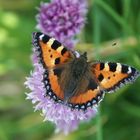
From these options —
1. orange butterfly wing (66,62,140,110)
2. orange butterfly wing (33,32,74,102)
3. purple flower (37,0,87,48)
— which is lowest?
orange butterfly wing (66,62,140,110)

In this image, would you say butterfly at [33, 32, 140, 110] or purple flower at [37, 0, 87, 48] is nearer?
butterfly at [33, 32, 140, 110]

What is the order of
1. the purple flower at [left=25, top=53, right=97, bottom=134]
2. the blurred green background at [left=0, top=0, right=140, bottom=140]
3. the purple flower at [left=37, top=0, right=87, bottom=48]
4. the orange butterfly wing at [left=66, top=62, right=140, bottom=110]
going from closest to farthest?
1. the orange butterfly wing at [left=66, top=62, right=140, bottom=110]
2. the purple flower at [left=25, top=53, right=97, bottom=134]
3. the purple flower at [left=37, top=0, right=87, bottom=48]
4. the blurred green background at [left=0, top=0, right=140, bottom=140]

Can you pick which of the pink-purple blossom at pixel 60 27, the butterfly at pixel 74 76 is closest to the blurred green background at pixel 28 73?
the pink-purple blossom at pixel 60 27

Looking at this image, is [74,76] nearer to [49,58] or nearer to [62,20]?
[49,58]

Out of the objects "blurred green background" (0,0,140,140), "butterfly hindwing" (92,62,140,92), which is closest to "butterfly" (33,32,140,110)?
"butterfly hindwing" (92,62,140,92)

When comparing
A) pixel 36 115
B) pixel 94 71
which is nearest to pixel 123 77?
pixel 94 71

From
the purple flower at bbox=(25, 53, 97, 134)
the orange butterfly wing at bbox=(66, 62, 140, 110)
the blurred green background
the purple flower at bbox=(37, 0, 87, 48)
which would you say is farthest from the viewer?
the blurred green background

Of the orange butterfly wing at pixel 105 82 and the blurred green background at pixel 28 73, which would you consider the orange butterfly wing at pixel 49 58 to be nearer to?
the orange butterfly wing at pixel 105 82

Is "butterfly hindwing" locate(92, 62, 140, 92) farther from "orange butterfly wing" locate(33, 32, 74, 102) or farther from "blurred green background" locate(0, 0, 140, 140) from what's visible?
"blurred green background" locate(0, 0, 140, 140)
